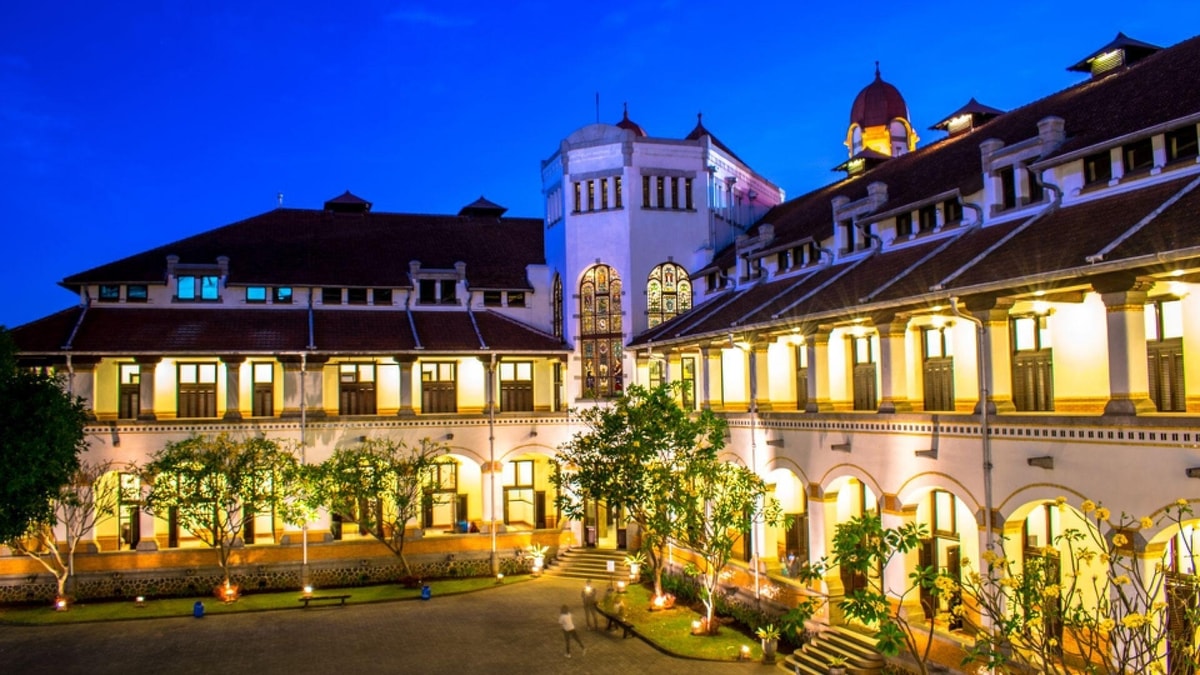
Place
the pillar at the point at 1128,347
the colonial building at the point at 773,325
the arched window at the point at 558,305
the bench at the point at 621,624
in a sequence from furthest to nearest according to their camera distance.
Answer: the arched window at the point at 558,305 → the bench at the point at 621,624 → the colonial building at the point at 773,325 → the pillar at the point at 1128,347

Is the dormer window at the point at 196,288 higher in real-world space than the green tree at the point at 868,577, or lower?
higher

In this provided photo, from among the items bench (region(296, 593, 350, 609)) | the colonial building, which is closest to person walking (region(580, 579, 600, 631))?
the colonial building

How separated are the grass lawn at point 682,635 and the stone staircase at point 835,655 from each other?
1249mm

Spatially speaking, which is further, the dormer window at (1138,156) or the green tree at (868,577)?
the dormer window at (1138,156)

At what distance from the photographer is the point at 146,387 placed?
37.1m

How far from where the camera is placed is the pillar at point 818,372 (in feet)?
88.5

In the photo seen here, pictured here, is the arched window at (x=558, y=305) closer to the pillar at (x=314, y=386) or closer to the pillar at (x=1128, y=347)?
the pillar at (x=314, y=386)

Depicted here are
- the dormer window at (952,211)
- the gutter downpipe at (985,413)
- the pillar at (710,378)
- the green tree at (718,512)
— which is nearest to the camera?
the gutter downpipe at (985,413)

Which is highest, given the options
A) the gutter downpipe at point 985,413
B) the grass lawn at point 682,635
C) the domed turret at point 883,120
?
the domed turret at point 883,120

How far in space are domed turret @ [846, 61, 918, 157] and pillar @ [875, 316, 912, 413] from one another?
30837mm

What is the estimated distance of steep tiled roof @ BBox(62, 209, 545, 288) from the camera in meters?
41.2

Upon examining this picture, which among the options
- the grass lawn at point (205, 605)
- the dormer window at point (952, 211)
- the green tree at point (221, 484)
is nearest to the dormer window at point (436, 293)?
the green tree at point (221, 484)

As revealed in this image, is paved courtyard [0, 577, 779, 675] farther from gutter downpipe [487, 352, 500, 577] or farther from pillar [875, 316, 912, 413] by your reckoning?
pillar [875, 316, 912, 413]

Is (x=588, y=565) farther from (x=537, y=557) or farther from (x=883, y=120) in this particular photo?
(x=883, y=120)
